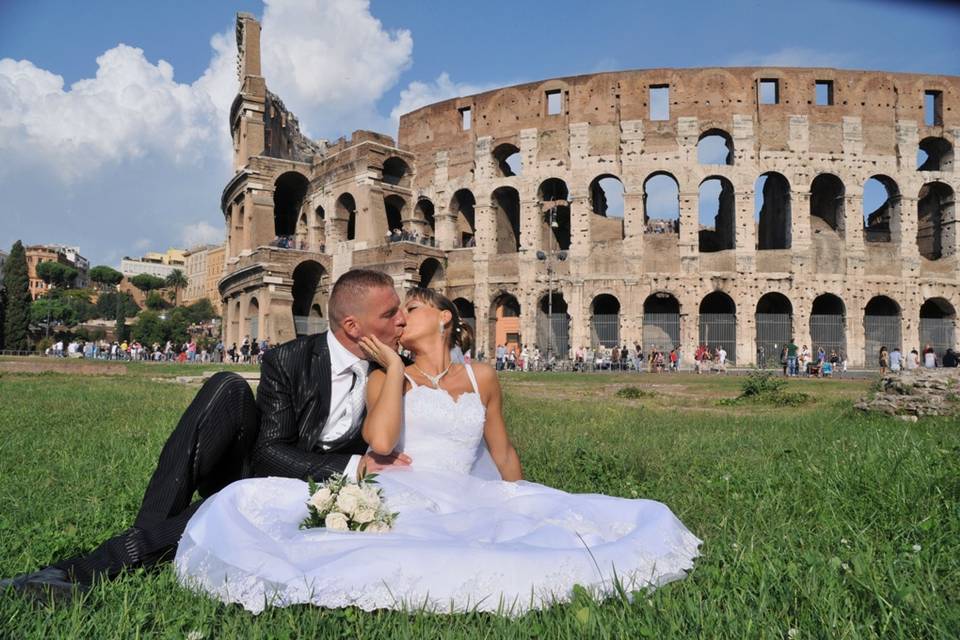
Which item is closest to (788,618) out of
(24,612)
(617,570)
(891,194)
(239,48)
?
(617,570)

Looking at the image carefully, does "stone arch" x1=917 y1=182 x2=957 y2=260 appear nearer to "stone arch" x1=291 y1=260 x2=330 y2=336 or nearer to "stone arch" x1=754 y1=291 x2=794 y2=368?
"stone arch" x1=754 y1=291 x2=794 y2=368

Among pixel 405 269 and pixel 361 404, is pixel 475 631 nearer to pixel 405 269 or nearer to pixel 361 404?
pixel 361 404

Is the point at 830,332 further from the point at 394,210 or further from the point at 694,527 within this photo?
the point at 694,527

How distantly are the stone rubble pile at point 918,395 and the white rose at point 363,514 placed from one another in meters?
8.21

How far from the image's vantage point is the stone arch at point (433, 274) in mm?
31125

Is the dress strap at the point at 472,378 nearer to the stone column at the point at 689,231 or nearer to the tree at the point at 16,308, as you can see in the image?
the stone column at the point at 689,231

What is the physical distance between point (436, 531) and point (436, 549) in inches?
11.0

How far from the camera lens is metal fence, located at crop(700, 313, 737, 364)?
28.0 meters

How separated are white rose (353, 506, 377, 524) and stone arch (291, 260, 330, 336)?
31183mm

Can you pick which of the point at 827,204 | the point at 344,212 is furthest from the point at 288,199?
the point at 827,204

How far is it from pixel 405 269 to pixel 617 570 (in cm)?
2689

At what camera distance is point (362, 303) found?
3.41 meters

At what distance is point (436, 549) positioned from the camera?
2402 mm

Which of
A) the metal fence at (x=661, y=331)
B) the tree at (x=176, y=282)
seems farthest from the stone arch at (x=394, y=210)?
the tree at (x=176, y=282)
